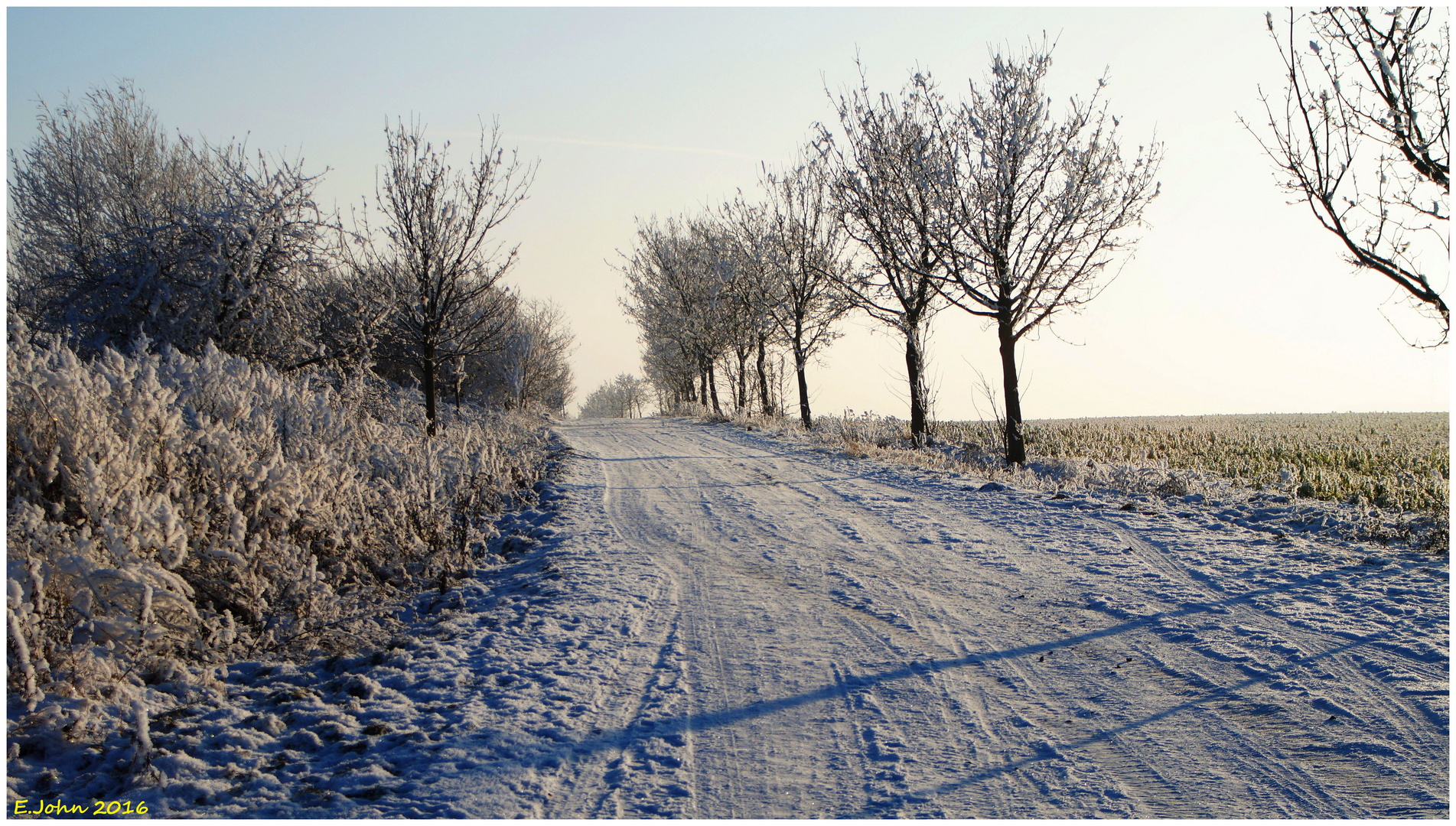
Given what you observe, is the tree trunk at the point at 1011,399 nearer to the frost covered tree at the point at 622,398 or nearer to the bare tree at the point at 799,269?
the bare tree at the point at 799,269

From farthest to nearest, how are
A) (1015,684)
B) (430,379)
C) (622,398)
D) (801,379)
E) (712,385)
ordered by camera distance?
(622,398), (712,385), (801,379), (430,379), (1015,684)

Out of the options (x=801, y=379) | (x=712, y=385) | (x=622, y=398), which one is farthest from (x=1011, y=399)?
(x=622, y=398)

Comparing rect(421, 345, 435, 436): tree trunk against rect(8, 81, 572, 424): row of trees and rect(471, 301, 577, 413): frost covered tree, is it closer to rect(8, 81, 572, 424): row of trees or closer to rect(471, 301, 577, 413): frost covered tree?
rect(8, 81, 572, 424): row of trees

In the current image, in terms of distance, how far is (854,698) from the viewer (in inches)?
158

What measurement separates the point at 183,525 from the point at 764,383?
23.0 m

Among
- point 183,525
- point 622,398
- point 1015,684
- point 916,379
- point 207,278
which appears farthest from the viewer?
point 622,398

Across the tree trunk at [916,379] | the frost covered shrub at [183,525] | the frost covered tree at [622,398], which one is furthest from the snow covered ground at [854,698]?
the frost covered tree at [622,398]

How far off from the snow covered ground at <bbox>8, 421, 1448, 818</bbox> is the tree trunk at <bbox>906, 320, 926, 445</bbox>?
33.3ft

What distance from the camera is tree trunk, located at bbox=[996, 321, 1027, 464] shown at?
14711 millimetres

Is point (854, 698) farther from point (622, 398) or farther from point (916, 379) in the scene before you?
point (622, 398)

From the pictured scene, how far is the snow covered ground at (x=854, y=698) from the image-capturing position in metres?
3.15

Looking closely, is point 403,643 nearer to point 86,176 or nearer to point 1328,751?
point 1328,751

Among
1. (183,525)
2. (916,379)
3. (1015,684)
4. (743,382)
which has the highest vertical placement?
(743,382)

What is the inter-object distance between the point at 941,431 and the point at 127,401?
1892cm
